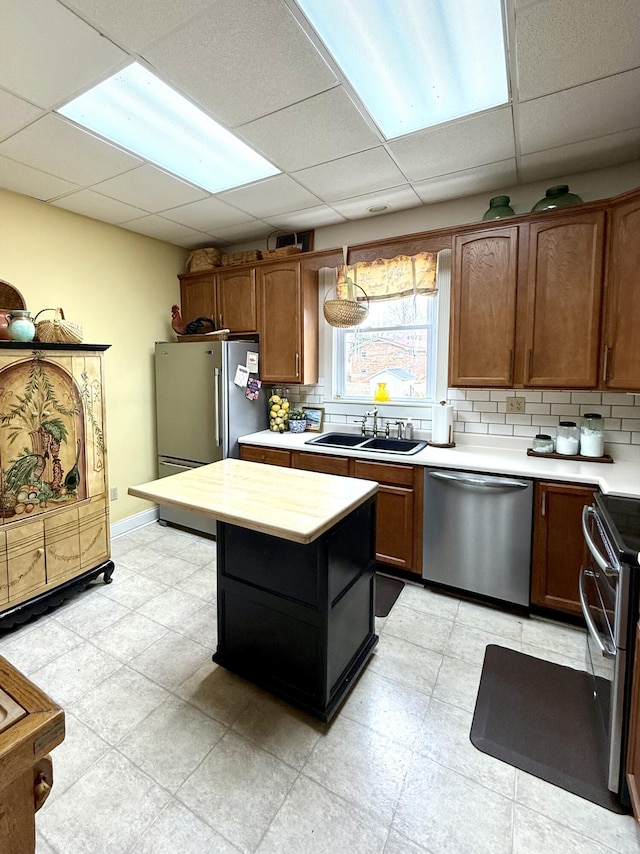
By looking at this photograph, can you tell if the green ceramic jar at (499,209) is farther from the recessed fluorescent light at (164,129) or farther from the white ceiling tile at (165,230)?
the white ceiling tile at (165,230)

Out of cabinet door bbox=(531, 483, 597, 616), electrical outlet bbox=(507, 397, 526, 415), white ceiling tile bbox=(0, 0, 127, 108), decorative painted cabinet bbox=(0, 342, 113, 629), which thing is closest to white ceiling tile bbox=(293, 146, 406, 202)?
white ceiling tile bbox=(0, 0, 127, 108)

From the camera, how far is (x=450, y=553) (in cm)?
265

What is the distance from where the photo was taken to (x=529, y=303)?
2545 mm

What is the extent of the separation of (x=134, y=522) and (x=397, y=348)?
9.34 feet

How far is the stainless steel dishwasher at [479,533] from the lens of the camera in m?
2.41

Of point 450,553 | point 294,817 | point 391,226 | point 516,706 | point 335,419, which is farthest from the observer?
point 335,419

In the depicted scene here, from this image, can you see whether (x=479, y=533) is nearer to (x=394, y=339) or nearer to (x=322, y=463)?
(x=322, y=463)

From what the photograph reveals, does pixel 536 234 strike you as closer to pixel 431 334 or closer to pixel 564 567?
pixel 431 334

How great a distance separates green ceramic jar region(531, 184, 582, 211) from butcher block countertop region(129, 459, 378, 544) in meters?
2.01

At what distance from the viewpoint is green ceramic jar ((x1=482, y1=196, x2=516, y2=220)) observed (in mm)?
2629

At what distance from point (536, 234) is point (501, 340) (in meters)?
0.64

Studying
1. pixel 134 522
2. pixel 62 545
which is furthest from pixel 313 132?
pixel 134 522

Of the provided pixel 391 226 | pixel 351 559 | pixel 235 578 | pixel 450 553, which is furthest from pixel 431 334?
pixel 235 578

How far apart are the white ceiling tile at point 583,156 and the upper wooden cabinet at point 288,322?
1.71 metres
